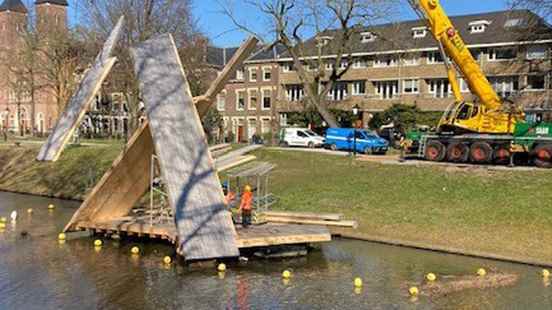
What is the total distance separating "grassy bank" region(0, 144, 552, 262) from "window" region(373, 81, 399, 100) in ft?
99.0

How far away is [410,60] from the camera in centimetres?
6669

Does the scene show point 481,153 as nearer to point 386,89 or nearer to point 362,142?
point 362,142

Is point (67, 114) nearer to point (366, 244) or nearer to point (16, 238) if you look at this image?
point (16, 238)

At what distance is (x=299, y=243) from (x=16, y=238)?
1078cm

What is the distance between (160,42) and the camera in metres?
23.2

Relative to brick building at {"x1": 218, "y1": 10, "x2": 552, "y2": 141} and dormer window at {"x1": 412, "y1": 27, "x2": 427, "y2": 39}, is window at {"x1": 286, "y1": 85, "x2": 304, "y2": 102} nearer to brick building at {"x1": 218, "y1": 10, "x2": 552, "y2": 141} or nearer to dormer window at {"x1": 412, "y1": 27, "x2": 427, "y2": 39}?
brick building at {"x1": 218, "y1": 10, "x2": 552, "y2": 141}

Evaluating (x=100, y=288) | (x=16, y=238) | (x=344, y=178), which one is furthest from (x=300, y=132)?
(x=100, y=288)

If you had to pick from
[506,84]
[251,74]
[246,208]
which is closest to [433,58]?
[506,84]

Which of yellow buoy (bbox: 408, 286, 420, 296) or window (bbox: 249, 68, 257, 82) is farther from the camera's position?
window (bbox: 249, 68, 257, 82)

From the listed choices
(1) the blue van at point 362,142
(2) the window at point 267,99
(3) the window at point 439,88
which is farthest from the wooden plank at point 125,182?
(2) the window at point 267,99

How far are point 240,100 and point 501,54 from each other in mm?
32011

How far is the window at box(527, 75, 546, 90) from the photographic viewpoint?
5916 centimetres

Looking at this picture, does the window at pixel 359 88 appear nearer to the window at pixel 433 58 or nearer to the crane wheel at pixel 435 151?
the window at pixel 433 58

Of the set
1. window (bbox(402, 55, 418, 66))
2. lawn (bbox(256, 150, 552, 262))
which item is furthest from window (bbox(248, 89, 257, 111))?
lawn (bbox(256, 150, 552, 262))
